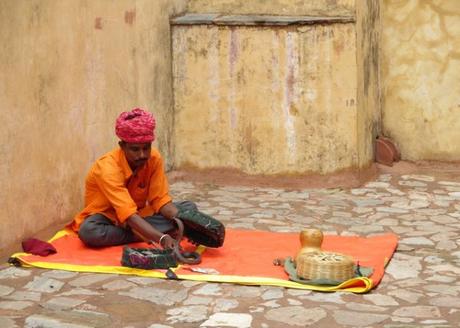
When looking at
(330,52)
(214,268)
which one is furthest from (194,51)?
(214,268)

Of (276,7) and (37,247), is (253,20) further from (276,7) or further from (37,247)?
(37,247)

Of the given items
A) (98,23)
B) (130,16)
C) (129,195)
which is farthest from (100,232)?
(130,16)

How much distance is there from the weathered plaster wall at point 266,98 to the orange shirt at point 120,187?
8.91 feet

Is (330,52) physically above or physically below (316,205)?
above

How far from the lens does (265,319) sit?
224 inches

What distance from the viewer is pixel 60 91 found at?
25.8 feet

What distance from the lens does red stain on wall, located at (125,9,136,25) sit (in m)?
9.17

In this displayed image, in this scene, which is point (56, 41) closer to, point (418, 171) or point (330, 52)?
point (330, 52)

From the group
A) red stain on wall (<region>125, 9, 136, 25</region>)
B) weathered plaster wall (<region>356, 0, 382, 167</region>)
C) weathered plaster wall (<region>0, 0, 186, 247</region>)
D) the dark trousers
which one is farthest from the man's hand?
weathered plaster wall (<region>356, 0, 382, 167</region>)

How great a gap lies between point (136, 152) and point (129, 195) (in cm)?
33

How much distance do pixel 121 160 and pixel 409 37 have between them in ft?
15.6

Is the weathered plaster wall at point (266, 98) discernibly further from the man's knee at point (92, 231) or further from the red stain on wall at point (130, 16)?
the man's knee at point (92, 231)

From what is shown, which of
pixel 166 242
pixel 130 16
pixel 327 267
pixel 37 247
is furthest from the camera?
pixel 130 16

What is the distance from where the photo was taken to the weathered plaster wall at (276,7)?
31.9 feet
